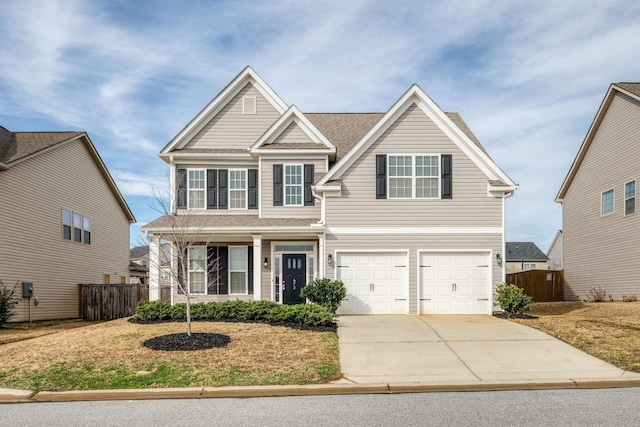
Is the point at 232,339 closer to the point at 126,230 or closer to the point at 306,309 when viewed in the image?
the point at 306,309

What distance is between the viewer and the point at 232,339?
13930 millimetres

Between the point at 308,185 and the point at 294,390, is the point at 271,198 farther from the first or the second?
the point at 294,390

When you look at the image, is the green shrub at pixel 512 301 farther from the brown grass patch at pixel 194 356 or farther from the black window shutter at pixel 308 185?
the black window shutter at pixel 308 185

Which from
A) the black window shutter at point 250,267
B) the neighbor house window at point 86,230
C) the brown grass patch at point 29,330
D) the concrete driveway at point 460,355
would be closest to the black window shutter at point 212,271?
the black window shutter at point 250,267

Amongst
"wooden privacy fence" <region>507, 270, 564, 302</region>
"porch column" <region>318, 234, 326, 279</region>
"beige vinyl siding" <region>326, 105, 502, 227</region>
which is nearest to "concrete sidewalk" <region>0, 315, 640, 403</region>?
"porch column" <region>318, 234, 326, 279</region>

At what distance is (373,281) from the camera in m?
19.6

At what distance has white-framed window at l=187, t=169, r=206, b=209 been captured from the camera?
72.1 feet

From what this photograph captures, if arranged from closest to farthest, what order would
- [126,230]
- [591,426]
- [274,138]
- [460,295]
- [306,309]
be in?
[591,426], [306,309], [460,295], [274,138], [126,230]

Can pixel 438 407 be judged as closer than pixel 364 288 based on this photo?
Yes

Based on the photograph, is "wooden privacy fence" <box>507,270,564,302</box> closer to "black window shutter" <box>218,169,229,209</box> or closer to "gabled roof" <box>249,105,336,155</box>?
"gabled roof" <box>249,105,336,155</box>

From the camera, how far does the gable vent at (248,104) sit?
22734mm

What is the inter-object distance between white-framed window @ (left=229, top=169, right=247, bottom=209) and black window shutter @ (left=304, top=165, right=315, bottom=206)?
245cm

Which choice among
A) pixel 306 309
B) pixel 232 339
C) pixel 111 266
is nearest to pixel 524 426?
pixel 232 339

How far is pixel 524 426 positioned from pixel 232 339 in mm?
Result: 7860
